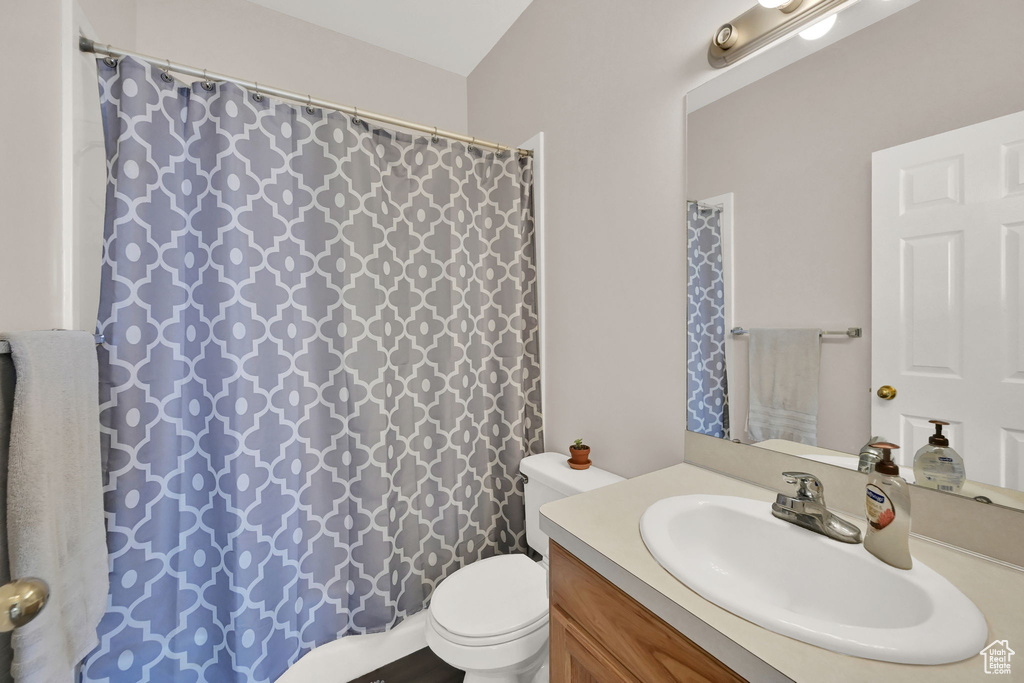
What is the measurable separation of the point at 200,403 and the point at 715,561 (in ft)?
4.85

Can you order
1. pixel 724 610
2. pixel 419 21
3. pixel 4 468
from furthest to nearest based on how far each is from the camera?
1. pixel 419 21
2. pixel 4 468
3. pixel 724 610

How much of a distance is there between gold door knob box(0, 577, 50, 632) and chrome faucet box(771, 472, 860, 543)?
1.26m

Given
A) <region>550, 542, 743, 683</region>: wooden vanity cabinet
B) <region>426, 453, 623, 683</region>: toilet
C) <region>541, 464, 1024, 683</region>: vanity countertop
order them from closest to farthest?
<region>541, 464, 1024, 683</region>: vanity countertop → <region>550, 542, 743, 683</region>: wooden vanity cabinet → <region>426, 453, 623, 683</region>: toilet

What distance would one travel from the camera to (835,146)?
88 cm

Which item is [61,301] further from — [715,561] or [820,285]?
[820,285]

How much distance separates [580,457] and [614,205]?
2.98 feet

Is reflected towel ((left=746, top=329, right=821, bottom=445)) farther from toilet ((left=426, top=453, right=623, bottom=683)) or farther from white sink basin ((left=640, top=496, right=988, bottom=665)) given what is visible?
toilet ((left=426, top=453, right=623, bottom=683))

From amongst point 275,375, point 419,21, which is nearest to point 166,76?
point 275,375

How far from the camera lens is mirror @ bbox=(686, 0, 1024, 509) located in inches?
27.1

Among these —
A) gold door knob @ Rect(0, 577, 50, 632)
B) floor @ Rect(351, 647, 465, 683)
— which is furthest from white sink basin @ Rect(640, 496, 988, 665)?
floor @ Rect(351, 647, 465, 683)

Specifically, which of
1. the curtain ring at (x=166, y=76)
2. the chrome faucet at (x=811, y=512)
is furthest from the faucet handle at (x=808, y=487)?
the curtain ring at (x=166, y=76)

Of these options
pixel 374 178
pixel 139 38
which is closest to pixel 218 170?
pixel 374 178

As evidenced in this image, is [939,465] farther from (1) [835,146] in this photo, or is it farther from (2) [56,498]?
(2) [56,498]

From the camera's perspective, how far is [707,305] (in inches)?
44.7
